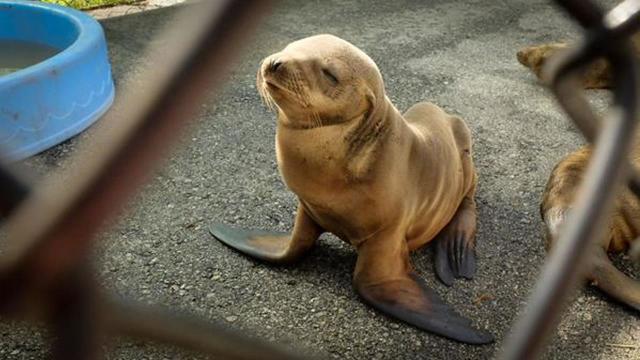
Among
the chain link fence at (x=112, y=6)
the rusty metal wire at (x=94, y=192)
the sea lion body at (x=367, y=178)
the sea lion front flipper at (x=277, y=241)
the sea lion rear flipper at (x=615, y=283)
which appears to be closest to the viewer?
the rusty metal wire at (x=94, y=192)

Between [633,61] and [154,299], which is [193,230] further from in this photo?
[633,61]

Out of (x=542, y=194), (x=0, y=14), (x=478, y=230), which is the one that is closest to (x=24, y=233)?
(x=478, y=230)

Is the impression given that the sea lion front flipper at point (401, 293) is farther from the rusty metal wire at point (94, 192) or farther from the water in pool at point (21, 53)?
the water in pool at point (21, 53)

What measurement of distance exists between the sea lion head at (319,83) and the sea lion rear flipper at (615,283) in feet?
2.43

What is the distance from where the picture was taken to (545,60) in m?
3.30

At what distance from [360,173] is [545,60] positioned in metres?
1.74

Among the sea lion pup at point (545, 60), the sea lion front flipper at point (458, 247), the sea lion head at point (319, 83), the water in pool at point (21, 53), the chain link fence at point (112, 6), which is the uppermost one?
the sea lion head at point (319, 83)

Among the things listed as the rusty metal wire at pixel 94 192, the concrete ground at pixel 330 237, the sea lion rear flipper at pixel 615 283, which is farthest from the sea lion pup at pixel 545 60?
the rusty metal wire at pixel 94 192

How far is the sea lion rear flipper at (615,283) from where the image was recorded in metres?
1.99

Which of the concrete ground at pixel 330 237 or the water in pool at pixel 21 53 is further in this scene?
the water in pool at pixel 21 53

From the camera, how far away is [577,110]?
674 mm

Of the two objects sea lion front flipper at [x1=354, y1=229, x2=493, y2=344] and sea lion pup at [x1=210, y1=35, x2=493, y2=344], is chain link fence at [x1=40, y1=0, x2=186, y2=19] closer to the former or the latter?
sea lion pup at [x1=210, y1=35, x2=493, y2=344]

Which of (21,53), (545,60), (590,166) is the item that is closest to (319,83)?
(590,166)

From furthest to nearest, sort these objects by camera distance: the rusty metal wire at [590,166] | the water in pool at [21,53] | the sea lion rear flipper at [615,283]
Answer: the water in pool at [21,53]
the sea lion rear flipper at [615,283]
the rusty metal wire at [590,166]
